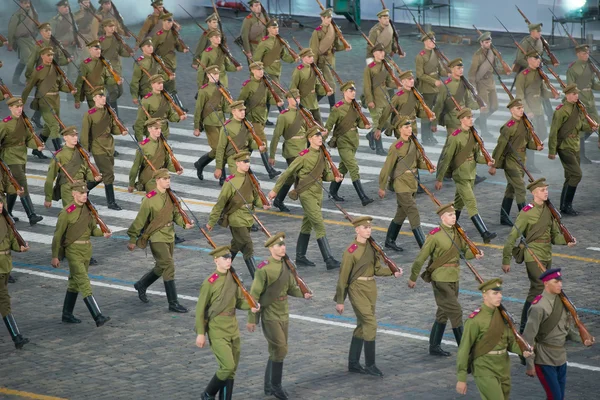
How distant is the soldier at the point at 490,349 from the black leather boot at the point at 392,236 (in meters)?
6.59

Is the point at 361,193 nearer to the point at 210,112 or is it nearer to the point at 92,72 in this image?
the point at 210,112

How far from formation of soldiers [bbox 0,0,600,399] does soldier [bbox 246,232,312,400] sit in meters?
0.02

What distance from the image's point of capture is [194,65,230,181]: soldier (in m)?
25.4

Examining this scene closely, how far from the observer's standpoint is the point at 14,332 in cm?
1817

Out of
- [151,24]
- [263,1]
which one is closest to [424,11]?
[263,1]

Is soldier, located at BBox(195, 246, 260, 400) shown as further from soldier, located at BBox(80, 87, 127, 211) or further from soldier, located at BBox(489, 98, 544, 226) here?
soldier, located at BBox(80, 87, 127, 211)

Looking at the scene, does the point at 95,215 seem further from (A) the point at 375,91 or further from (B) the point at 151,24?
(B) the point at 151,24

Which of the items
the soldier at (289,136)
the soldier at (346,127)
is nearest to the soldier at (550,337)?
the soldier at (346,127)

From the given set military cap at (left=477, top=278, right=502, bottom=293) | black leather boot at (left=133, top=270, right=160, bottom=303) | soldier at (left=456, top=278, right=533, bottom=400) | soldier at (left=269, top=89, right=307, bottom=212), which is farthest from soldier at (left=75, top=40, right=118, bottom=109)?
soldier at (left=456, top=278, right=533, bottom=400)

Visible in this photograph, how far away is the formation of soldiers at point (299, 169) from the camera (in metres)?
16.1

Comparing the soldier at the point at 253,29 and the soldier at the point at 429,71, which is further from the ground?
the soldier at the point at 253,29

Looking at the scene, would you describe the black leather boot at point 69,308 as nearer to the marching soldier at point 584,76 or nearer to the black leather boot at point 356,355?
the black leather boot at point 356,355

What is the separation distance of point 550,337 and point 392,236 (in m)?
6.56

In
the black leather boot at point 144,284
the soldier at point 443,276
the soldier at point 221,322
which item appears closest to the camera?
the soldier at point 221,322
